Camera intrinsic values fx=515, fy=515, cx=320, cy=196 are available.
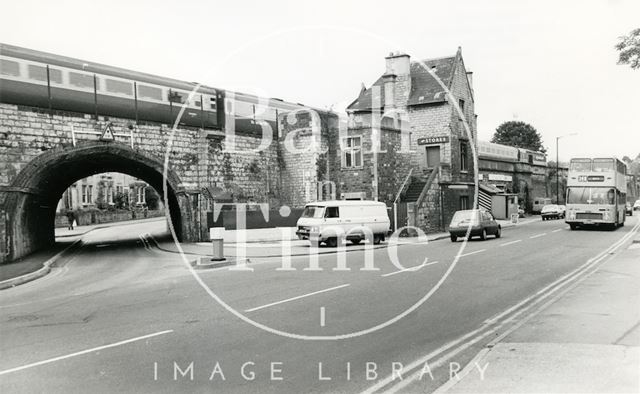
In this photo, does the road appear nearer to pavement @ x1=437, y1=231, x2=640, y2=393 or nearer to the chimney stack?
pavement @ x1=437, y1=231, x2=640, y2=393

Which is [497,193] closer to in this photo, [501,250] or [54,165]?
[501,250]

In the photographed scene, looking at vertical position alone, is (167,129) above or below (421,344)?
above

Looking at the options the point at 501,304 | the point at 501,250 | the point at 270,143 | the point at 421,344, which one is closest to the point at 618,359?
the point at 421,344

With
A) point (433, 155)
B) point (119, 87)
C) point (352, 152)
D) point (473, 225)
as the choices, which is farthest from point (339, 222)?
point (433, 155)

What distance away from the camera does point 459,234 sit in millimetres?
26188

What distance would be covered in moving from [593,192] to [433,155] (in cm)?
1039

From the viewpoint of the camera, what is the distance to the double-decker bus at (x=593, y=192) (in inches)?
1206

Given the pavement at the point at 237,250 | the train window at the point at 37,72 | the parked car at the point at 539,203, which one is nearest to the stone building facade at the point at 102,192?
the pavement at the point at 237,250

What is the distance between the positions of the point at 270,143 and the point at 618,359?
27.7m

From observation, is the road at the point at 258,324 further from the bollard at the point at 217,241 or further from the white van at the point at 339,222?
the white van at the point at 339,222

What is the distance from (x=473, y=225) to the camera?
85.4ft

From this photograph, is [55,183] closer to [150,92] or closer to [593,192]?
[150,92]

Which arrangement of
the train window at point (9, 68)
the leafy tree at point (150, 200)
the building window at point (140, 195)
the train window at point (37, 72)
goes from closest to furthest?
the train window at point (9, 68)
the train window at point (37, 72)
the building window at point (140, 195)
the leafy tree at point (150, 200)

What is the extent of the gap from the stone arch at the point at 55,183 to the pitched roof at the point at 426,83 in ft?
59.4
